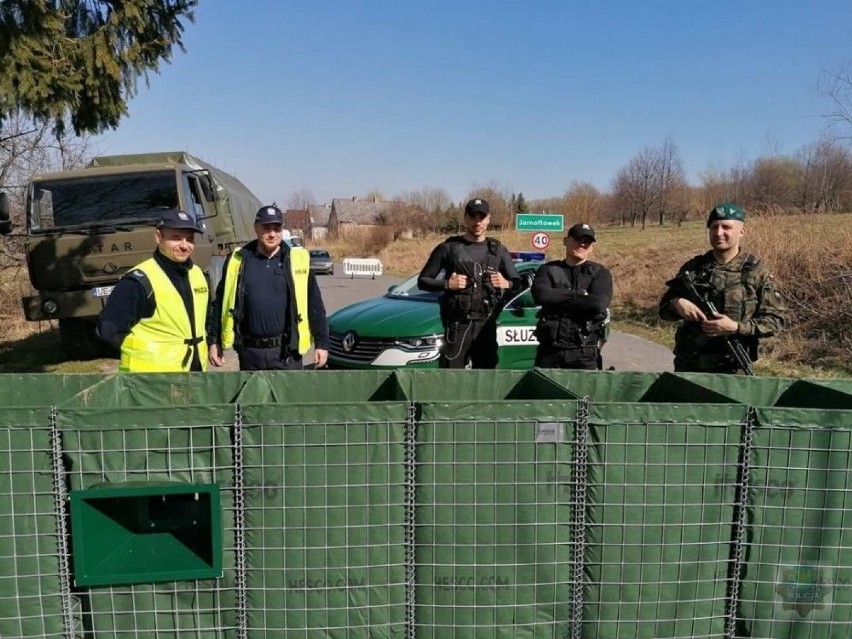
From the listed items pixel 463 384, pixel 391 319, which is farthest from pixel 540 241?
pixel 463 384

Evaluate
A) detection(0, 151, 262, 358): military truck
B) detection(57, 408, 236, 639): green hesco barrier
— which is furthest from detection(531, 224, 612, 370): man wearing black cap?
detection(0, 151, 262, 358): military truck

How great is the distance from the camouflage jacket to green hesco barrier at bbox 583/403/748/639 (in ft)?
4.60

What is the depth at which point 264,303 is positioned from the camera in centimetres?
390

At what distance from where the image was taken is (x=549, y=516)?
239 centimetres

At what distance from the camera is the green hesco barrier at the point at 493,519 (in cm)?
235

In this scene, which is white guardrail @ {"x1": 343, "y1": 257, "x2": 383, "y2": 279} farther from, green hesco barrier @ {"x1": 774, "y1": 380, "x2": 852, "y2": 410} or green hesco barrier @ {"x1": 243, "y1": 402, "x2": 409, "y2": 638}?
green hesco barrier @ {"x1": 243, "y1": 402, "x2": 409, "y2": 638}

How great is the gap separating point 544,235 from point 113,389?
11616mm

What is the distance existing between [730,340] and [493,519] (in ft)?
6.96

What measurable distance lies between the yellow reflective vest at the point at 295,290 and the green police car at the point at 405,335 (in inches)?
71.8

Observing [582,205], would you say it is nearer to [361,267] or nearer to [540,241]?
[361,267]

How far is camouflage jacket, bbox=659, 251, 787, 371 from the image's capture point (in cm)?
356

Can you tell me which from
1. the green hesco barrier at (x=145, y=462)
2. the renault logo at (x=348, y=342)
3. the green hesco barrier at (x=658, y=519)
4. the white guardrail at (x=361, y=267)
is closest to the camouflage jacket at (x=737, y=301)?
the green hesco barrier at (x=658, y=519)

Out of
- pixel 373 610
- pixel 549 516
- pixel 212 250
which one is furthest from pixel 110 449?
pixel 212 250

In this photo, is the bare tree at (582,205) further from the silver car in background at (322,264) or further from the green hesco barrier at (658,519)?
the green hesco barrier at (658,519)
